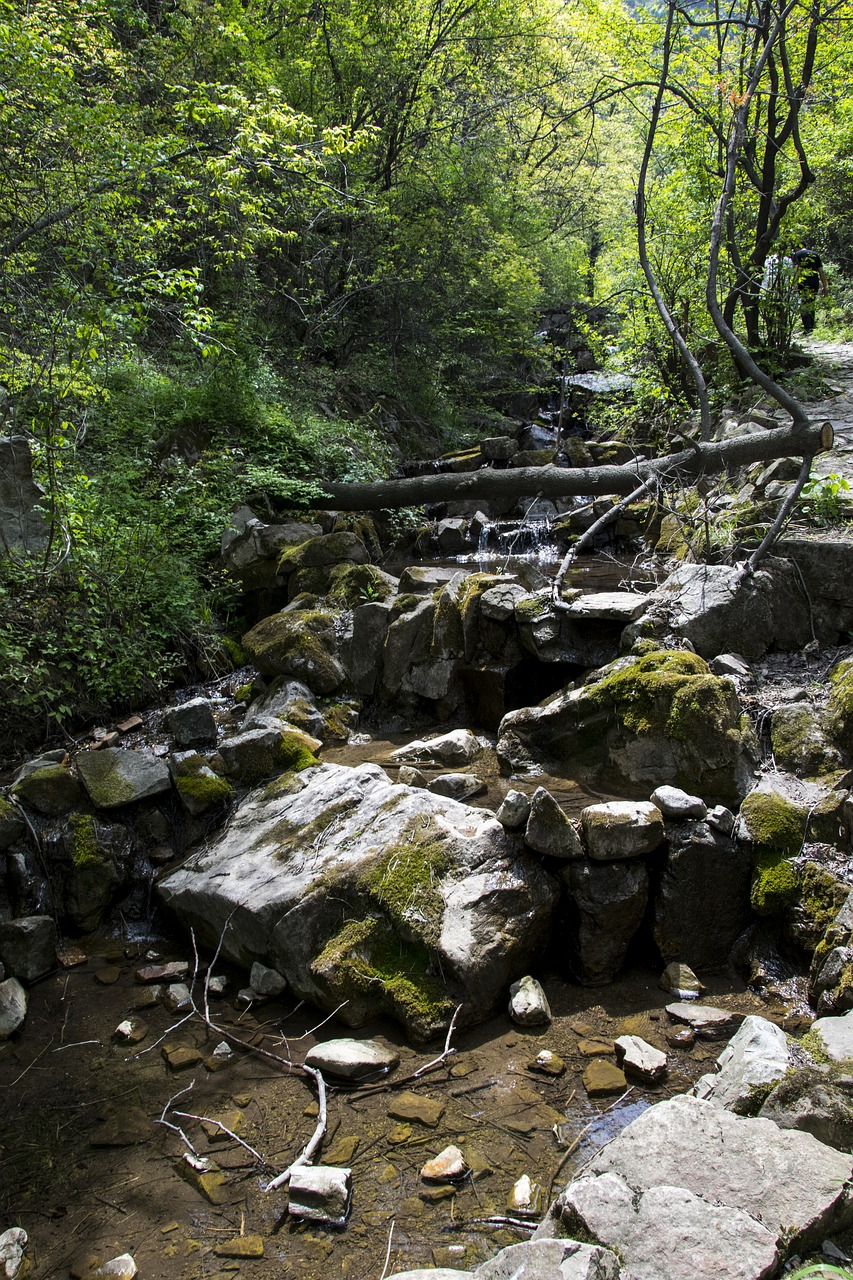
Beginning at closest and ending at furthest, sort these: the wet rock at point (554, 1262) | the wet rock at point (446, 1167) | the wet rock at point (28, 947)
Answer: the wet rock at point (554, 1262) < the wet rock at point (446, 1167) < the wet rock at point (28, 947)

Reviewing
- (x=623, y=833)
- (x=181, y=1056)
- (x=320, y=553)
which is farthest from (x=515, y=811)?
(x=320, y=553)

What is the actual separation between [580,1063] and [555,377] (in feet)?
59.1

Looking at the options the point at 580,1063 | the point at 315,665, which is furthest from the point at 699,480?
the point at 580,1063

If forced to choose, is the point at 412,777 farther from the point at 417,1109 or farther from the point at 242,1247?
the point at 242,1247

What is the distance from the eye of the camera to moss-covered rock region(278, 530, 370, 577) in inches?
342

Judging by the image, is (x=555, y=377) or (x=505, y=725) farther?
(x=555, y=377)

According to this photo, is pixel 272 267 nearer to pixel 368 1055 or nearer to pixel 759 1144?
pixel 368 1055

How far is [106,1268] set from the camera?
2631 mm

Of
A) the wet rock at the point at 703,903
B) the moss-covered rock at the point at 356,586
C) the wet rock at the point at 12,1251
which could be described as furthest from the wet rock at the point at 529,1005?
the moss-covered rock at the point at 356,586

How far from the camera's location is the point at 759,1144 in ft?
7.33

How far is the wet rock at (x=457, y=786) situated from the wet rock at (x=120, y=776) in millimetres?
1925

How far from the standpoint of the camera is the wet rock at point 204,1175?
288 cm

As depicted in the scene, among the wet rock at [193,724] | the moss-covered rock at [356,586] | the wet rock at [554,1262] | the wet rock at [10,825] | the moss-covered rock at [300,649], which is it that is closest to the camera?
the wet rock at [554,1262]

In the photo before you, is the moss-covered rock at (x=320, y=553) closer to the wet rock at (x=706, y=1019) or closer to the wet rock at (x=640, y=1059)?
the wet rock at (x=706, y=1019)
